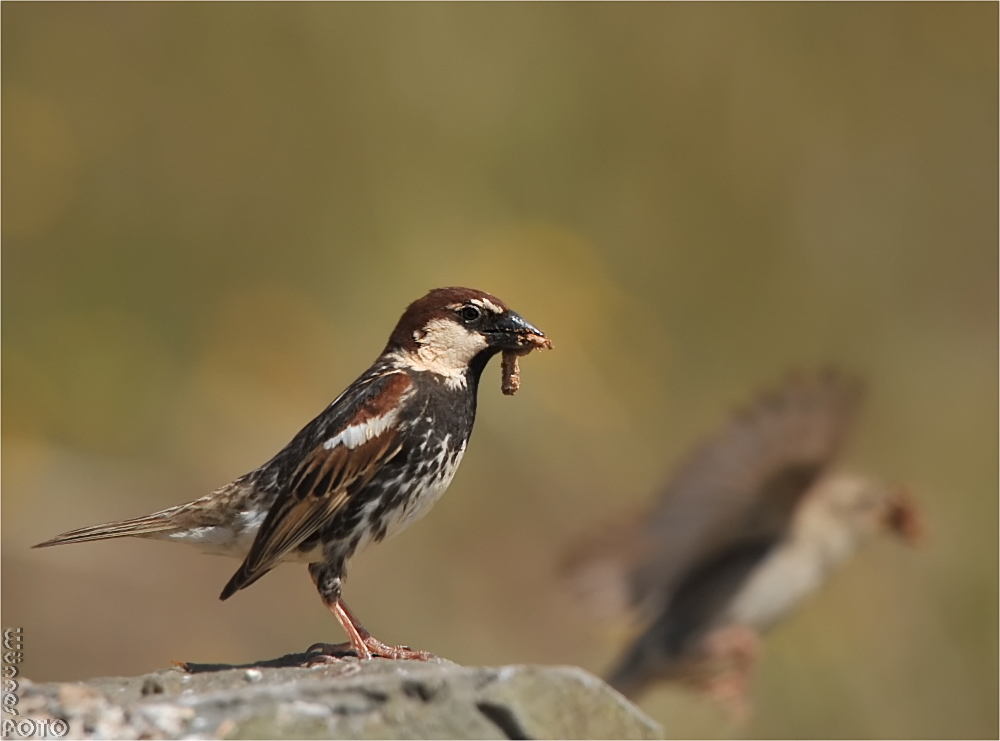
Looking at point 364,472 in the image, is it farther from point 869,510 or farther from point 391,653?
point 869,510

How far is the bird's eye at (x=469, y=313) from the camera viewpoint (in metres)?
5.37

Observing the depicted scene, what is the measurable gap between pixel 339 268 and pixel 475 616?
295 centimetres

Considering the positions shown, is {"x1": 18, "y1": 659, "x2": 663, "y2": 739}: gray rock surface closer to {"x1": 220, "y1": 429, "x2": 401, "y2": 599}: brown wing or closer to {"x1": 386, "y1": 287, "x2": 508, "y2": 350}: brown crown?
{"x1": 220, "y1": 429, "x2": 401, "y2": 599}: brown wing

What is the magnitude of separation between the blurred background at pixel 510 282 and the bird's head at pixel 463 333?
11.8ft

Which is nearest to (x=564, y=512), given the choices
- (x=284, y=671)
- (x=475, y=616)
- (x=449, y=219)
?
(x=475, y=616)

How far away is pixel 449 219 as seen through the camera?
1148 cm

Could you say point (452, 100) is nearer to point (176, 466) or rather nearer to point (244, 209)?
point (244, 209)

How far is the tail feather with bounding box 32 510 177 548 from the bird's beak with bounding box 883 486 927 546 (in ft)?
14.1

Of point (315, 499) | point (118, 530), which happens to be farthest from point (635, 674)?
point (118, 530)

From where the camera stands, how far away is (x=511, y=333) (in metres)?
5.36

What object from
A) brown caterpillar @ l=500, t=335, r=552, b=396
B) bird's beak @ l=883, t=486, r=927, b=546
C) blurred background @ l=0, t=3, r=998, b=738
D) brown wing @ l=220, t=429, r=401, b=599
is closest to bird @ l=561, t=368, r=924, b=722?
bird's beak @ l=883, t=486, r=927, b=546

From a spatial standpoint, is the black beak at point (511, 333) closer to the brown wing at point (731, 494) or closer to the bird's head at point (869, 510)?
the brown wing at point (731, 494)


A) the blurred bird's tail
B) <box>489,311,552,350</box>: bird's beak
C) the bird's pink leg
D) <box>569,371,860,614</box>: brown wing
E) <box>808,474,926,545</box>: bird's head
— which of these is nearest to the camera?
the bird's pink leg

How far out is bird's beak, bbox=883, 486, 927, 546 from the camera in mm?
8141
